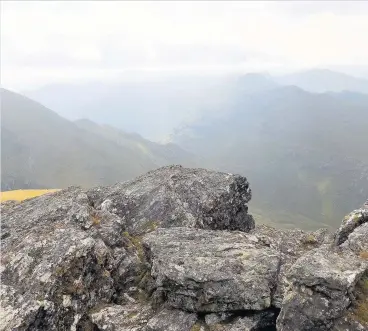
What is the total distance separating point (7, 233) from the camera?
30500 mm

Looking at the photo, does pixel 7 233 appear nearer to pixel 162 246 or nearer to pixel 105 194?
pixel 105 194

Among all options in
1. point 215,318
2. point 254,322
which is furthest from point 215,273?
point 254,322

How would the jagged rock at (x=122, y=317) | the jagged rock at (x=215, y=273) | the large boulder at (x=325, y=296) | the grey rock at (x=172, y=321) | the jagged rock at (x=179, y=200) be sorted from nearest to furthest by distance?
the large boulder at (x=325, y=296) → the grey rock at (x=172, y=321) → the jagged rock at (x=215, y=273) → the jagged rock at (x=122, y=317) → the jagged rock at (x=179, y=200)

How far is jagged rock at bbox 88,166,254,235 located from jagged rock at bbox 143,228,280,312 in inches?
306

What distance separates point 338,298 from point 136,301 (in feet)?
39.9

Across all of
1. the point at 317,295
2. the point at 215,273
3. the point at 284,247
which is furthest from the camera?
the point at 284,247

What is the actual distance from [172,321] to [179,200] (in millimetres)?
14983

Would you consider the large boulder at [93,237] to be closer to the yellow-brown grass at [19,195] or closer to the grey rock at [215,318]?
the grey rock at [215,318]

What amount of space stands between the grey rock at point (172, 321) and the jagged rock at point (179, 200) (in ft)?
36.8

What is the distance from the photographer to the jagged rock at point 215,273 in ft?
68.5

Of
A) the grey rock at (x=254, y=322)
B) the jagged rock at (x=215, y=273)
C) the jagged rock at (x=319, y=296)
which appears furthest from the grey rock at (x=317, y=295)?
the jagged rock at (x=215, y=273)

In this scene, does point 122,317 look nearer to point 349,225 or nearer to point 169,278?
point 169,278

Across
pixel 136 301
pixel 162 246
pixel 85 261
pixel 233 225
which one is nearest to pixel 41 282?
pixel 85 261

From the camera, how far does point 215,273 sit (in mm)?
21875
